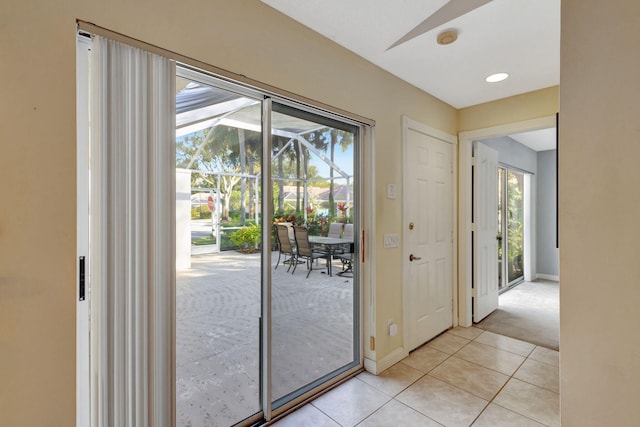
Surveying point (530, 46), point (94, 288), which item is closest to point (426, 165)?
point (530, 46)

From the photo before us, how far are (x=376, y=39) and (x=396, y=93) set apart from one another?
0.66 metres

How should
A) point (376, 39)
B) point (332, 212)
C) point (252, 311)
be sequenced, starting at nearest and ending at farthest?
point (252, 311)
point (376, 39)
point (332, 212)

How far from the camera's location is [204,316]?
5.43ft

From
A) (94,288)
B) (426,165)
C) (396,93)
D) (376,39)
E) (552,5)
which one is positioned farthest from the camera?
(426,165)

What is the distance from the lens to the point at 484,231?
11.8ft

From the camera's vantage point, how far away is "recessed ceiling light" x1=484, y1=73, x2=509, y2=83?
99.4 inches

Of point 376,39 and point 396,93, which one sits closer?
point 376,39

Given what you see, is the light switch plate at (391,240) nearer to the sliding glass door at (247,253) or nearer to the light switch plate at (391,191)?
the light switch plate at (391,191)

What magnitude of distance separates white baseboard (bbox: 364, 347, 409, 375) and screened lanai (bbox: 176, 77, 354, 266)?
1211mm
